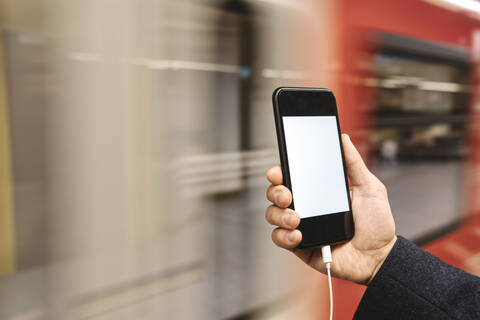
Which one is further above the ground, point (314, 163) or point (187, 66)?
point (187, 66)

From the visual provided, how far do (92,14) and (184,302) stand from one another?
974 millimetres

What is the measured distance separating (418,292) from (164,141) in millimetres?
871

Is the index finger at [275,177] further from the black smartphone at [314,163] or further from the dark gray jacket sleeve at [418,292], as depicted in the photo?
the dark gray jacket sleeve at [418,292]

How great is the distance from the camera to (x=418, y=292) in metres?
1.04

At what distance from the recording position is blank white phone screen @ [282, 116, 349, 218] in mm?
1071

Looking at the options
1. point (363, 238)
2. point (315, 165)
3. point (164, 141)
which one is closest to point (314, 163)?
point (315, 165)

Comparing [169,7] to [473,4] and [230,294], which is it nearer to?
[230,294]

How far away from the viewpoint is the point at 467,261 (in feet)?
9.96

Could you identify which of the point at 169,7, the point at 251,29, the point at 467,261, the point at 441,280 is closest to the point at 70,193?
the point at 169,7

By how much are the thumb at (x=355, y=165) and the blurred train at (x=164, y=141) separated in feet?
1.79

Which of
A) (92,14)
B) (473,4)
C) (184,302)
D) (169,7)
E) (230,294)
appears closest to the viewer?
(92,14)

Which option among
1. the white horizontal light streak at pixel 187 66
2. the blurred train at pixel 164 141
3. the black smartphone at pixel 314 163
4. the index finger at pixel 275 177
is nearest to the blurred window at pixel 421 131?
the blurred train at pixel 164 141

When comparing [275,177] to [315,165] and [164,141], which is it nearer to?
[315,165]

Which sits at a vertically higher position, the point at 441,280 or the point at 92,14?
the point at 92,14
